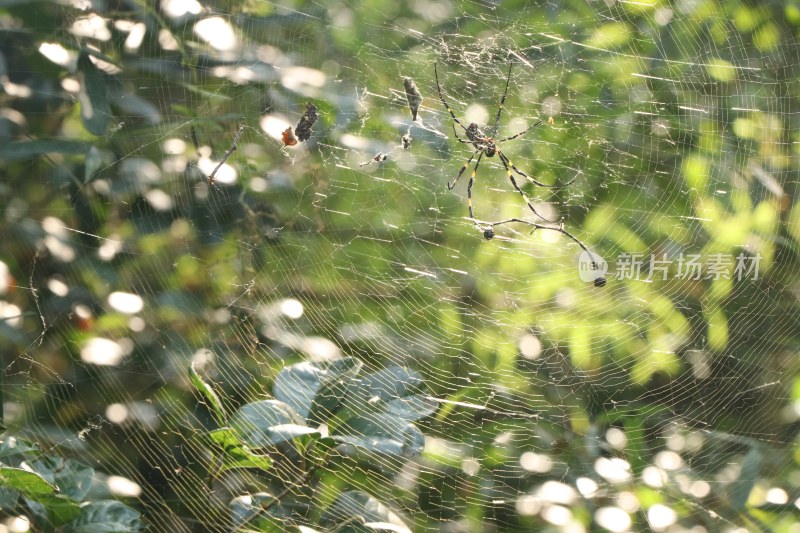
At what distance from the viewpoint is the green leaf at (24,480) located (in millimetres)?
835

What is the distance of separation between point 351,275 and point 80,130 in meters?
0.66

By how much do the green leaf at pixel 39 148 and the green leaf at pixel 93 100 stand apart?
70 millimetres

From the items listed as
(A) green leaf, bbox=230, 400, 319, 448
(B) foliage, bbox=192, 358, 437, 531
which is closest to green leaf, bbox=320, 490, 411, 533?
(B) foliage, bbox=192, 358, 437, 531

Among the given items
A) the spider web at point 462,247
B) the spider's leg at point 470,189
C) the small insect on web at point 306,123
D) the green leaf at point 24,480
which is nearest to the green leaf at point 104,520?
the green leaf at point 24,480

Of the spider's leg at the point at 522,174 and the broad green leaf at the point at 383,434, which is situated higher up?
the spider's leg at the point at 522,174

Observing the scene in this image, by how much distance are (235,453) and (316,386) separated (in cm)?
18

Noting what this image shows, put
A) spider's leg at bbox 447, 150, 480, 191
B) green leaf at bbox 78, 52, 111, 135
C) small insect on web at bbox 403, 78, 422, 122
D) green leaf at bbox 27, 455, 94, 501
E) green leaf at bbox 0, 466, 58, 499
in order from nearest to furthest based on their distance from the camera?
1. green leaf at bbox 0, 466, 58, 499
2. green leaf at bbox 27, 455, 94, 501
3. green leaf at bbox 78, 52, 111, 135
4. small insect on web at bbox 403, 78, 422, 122
5. spider's leg at bbox 447, 150, 480, 191

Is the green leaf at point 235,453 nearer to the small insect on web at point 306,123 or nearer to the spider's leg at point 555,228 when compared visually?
the small insect on web at point 306,123

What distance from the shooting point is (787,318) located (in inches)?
69.6

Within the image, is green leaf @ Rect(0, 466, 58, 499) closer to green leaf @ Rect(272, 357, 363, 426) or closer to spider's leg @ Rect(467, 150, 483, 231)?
green leaf @ Rect(272, 357, 363, 426)

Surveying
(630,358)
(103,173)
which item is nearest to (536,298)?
(630,358)

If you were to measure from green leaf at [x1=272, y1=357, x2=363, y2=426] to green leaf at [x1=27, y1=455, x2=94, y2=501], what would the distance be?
325 millimetres

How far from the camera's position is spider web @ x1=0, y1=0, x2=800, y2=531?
4.67 ft

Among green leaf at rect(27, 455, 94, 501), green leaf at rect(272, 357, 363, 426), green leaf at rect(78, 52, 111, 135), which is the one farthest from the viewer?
green leaf at rect(78, 52, 111, 135)
